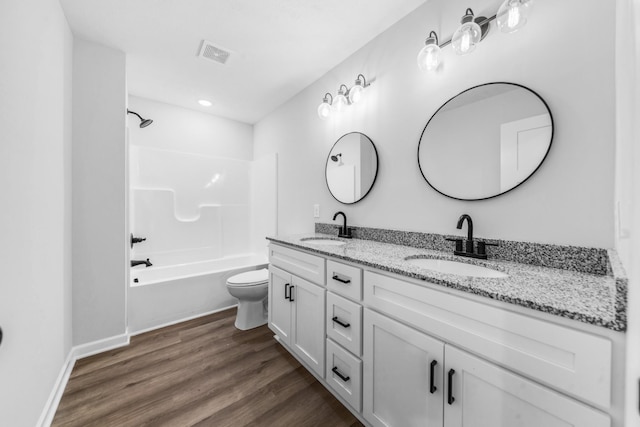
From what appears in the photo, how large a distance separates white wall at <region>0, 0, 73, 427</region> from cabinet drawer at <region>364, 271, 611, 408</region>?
1509 mm

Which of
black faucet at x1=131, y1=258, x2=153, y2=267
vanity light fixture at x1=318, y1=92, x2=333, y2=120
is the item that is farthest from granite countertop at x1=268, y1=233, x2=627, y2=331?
black faucet at x1=131, y1=258, x2=153, y2=267

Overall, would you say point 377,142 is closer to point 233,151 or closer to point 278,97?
point 278,97

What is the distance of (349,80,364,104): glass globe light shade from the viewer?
1.85 metres

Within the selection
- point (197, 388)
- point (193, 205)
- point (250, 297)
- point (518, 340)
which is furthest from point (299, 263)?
point (193, 205)

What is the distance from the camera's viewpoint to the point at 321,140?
234cm

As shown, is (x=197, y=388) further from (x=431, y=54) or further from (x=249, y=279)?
(x=431, y=54)

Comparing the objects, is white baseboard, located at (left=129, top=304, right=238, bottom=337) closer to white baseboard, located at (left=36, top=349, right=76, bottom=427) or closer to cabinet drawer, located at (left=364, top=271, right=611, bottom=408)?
white baseboard, located at (left=36, top=349, right=76, bottom=427)

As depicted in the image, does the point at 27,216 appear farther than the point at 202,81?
No

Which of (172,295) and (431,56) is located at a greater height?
(431,56)

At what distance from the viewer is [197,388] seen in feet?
4.93

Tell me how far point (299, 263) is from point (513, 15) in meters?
1.65

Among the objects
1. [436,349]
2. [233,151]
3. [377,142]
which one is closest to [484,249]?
[436,349]

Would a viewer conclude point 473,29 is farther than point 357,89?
No

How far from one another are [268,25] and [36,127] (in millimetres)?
1423
